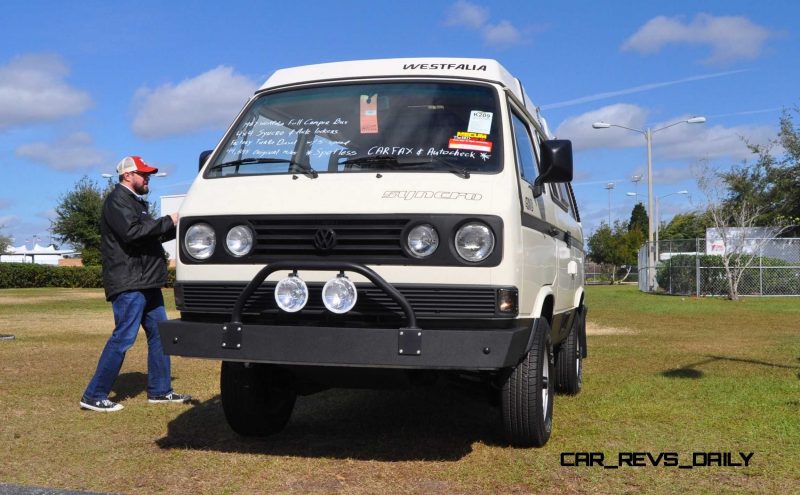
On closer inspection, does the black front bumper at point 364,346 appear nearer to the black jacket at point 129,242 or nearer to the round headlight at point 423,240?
the round headlight at point 423,240

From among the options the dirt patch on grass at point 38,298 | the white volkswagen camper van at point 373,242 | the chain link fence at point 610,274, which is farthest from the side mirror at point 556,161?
the chain link fence at point 610,274

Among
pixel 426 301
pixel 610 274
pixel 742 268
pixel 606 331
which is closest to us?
pixel 426 301

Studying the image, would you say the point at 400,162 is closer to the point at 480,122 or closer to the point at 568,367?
the point at 480,122

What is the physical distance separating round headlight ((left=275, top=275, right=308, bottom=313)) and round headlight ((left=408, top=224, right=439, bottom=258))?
24.2 inches

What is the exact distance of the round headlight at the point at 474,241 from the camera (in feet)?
14.9

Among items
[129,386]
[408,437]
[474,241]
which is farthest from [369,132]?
[129,386]

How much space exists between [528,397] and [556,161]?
1463 millimetres

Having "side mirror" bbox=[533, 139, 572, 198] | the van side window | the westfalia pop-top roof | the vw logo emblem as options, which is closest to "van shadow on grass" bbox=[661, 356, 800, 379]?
the van side window

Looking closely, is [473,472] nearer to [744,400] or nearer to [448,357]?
[448,357]

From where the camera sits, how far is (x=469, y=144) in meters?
5.04

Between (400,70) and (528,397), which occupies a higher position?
(400,70)

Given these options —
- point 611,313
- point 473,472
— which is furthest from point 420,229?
point 611,313

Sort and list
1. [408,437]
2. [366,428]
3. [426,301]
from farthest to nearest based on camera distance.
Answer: [366,428] < [408,437] < [426,301]

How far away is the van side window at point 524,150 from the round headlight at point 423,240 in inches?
34.6
